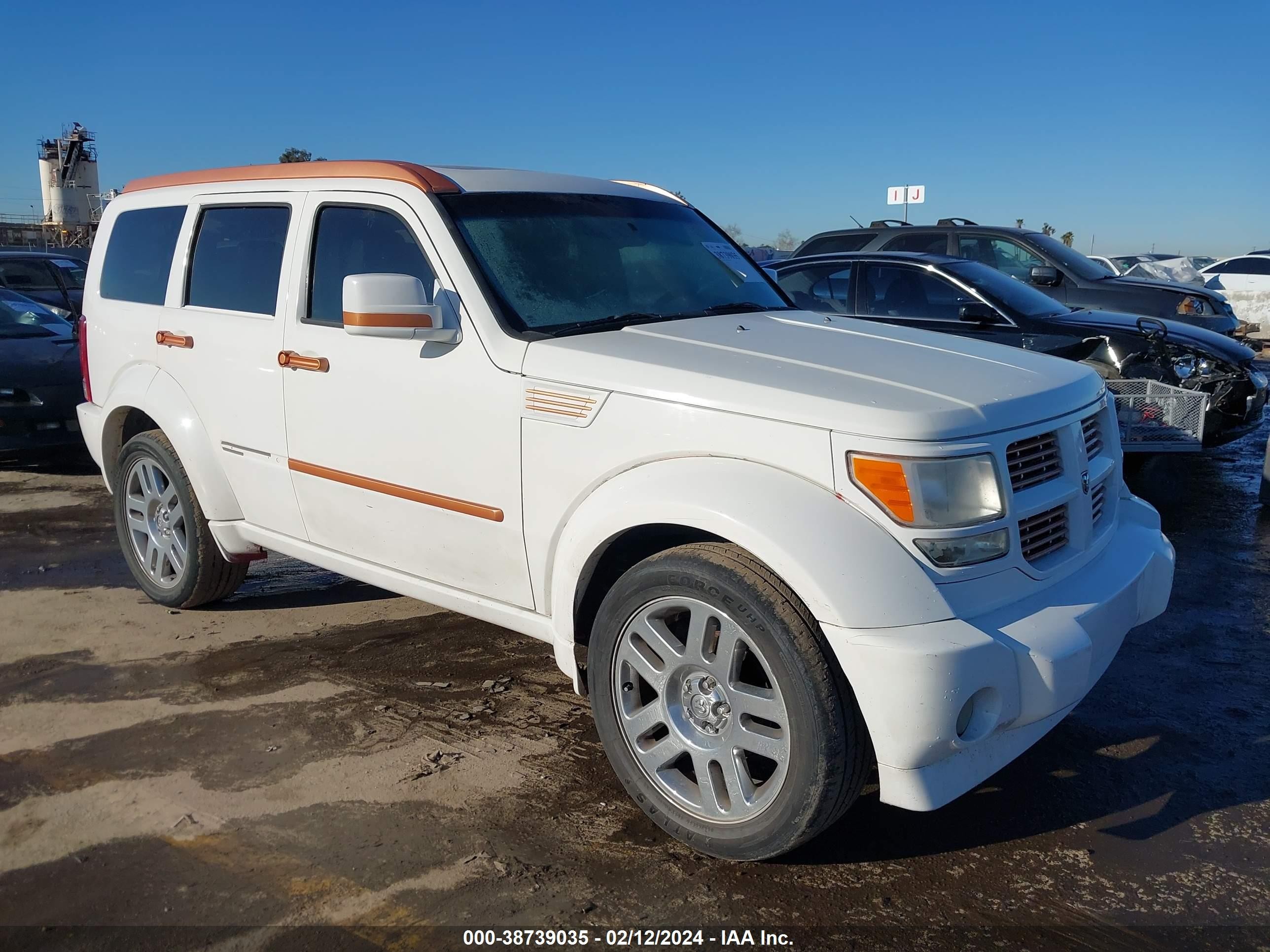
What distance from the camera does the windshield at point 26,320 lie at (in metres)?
8.52

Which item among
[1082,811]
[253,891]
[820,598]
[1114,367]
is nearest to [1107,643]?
[1082,811]

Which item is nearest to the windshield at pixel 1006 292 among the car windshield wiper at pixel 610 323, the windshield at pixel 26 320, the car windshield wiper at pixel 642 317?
the car windshield wiper at pixel 642 317

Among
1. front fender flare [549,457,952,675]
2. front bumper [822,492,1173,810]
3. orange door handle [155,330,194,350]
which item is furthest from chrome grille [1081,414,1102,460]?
orange door handle [155,330,194,350]

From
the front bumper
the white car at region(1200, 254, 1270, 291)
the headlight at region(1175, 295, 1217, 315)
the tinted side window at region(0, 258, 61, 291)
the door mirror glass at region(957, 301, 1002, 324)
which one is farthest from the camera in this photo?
the white car at region(1200, 254, 1270, 291)

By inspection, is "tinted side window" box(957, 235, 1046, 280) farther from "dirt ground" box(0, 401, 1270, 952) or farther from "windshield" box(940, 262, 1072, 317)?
"dirt ground" box(0, 401, 1270, 952)

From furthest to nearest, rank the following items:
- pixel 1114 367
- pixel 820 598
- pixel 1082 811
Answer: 1. pixel 1114 367
2. pixel 1082 811
3. pixel 820 598

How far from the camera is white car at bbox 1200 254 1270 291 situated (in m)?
20.9

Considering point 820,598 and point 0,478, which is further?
point 0,478

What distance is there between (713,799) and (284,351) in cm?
242

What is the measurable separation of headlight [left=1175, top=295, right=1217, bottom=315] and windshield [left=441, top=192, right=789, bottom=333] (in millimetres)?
6683

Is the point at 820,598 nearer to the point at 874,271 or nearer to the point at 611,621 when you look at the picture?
the point at 611,621

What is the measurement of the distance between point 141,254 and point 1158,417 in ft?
19.9

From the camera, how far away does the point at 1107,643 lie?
3035 mm

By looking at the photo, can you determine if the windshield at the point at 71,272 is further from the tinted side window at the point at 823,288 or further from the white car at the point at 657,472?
the white car at the point at 657,472
